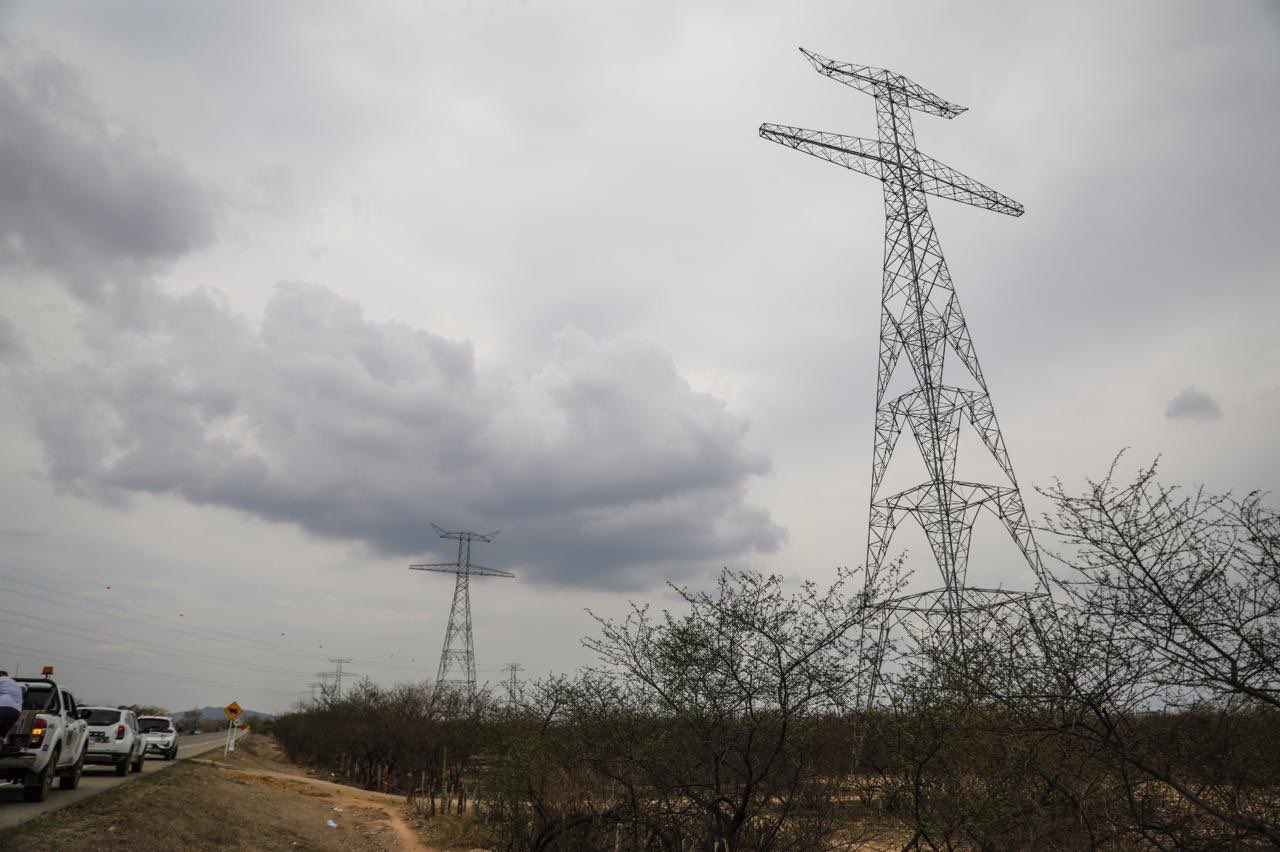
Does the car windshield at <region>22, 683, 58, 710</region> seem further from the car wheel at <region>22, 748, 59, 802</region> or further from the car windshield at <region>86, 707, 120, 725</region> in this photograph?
the car windshield at <region>86, 707, 120, 725</region>

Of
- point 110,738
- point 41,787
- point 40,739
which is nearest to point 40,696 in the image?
point 40,739

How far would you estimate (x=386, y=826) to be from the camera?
85.6ft

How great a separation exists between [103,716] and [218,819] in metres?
7.39

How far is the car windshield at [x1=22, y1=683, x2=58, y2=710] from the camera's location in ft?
48.8

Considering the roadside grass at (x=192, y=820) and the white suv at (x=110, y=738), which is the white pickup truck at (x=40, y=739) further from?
the white suv at (x=110, y=738)

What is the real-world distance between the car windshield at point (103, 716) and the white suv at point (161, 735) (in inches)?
384

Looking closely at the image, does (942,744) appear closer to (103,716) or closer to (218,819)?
(218,819)

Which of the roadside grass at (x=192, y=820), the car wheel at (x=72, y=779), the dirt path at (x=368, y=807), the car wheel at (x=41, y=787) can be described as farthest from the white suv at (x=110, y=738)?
the car wheel at (x=41, y=787)

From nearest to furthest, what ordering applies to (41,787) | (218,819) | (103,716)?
(41,787) < (218,819) < (103,716)

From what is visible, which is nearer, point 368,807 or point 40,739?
point 40,739

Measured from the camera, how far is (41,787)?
48.5ft

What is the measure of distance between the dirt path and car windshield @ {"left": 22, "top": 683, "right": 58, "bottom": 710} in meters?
10.9

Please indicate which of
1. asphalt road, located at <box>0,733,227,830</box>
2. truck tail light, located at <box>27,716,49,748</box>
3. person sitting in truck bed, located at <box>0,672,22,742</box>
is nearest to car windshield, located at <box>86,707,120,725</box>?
asphalt road, located at <box>0,733,227,830</box>

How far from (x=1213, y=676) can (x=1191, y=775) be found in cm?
217
